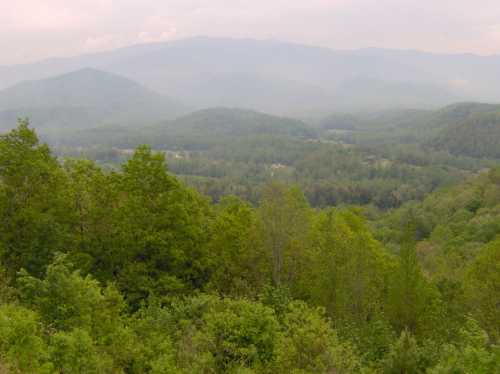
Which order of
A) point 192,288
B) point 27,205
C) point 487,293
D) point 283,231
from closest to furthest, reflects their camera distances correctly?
1. point 27,205
2. point 192,288
3. point 283,231
4. point 487,293

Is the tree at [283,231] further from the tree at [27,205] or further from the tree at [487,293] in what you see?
the tree at [27,205]

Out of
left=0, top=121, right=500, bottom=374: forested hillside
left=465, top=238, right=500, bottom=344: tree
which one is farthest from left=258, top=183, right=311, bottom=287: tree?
left=465, top=238, right=500, bottom=344: tree

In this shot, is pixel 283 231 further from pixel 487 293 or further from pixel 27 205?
pixel 27 205

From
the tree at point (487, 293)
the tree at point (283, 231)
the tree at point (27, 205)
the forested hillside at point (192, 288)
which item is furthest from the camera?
the tree at point (283, 231)

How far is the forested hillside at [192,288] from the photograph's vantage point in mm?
14289

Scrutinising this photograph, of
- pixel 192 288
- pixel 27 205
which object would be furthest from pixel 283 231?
pixel 27 205

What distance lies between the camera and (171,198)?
958 inches

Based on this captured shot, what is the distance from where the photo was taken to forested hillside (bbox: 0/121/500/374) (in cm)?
1429

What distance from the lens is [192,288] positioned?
976 inches

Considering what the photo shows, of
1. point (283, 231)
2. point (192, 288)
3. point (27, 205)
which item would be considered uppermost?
point (27, 205)

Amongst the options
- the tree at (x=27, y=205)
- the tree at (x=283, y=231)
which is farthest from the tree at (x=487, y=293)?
the tree at (x=27, y=205)

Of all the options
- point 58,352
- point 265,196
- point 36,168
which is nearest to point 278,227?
point 265,196

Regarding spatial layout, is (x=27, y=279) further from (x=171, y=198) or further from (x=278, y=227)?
(x=278, y=227)

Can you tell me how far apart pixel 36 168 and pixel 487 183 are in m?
102
